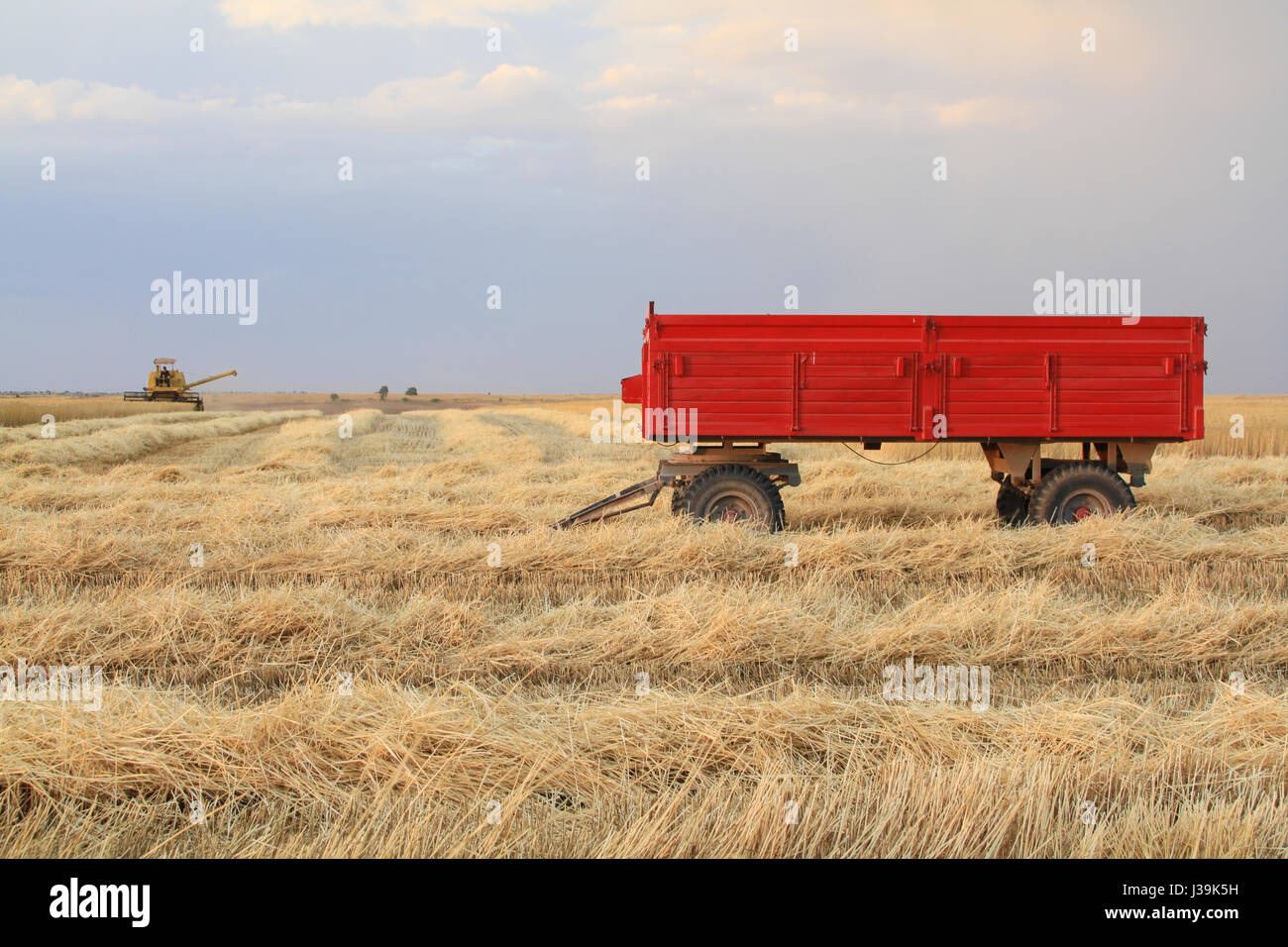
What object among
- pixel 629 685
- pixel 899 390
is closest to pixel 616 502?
pixel 899 390

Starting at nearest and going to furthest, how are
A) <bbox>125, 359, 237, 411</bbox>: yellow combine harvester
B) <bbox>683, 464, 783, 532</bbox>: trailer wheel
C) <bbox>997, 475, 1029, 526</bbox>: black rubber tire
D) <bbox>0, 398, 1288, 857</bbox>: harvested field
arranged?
1. <bbox>0, 398, 1288, 857</bbox>: harvested field
2. <bbox>683, 464, 783, 532</bbox>: trailer wheel
3. <bbox>997, 475, 1029, 526</bbox>: black rubber tire
4. <bbox>125, 359, 237, 411</bbox>: yellow combine harvester

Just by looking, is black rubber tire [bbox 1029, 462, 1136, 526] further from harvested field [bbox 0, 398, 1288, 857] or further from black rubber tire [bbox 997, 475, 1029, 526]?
black rubber tire [bbox 997, 475, 1029, 526]

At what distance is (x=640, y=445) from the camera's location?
74.1ft

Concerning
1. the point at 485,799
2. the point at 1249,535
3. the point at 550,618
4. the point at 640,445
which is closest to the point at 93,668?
the point at 550,618

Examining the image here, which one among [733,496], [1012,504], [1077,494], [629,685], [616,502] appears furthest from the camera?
[1012,504]

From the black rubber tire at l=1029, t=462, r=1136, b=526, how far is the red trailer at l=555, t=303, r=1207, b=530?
15 millimetres

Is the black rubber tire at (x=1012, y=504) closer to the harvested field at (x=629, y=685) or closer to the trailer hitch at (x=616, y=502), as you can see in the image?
the harvested field at (x=629, y=685)

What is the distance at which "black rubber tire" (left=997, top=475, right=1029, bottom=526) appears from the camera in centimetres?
1006

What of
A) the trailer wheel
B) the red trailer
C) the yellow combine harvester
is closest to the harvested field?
the trailer wheel

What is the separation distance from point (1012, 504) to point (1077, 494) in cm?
113

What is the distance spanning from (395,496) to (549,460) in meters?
6.47

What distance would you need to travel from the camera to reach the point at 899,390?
29.4ft

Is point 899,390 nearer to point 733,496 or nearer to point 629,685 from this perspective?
point 733,496

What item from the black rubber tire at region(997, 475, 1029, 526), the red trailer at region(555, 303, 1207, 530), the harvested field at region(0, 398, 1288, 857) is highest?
the red trailer at region(555, 303, 1207, 530)
